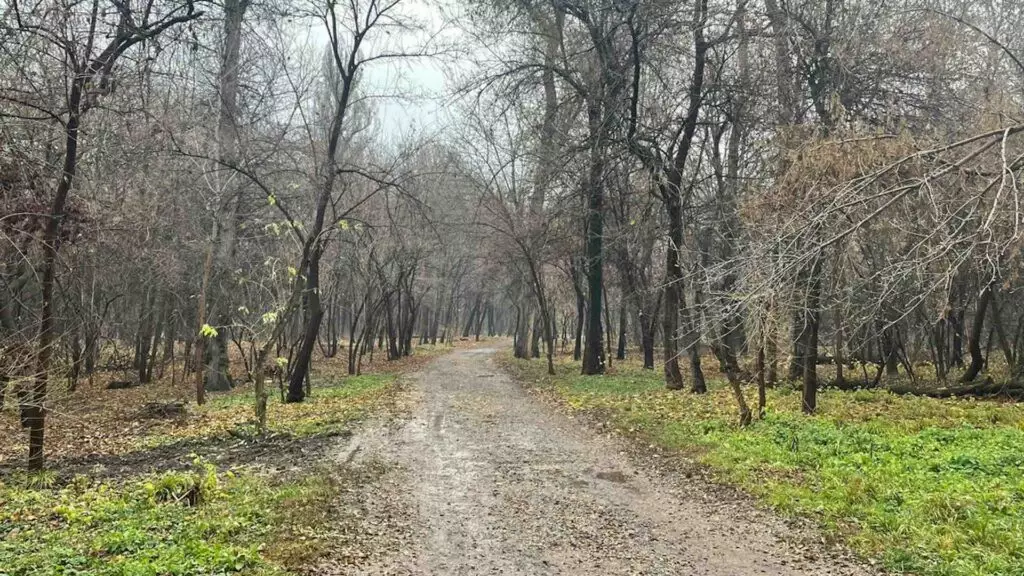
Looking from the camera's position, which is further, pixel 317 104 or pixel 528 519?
pixel 317 104

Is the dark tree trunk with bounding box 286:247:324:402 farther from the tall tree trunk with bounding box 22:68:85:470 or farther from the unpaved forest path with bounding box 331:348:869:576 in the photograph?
the tall tree trunk with bounding box 22:68:85:470

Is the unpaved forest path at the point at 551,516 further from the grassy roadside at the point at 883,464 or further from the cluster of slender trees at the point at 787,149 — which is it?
the cluster of slender trees at the point at 787,149

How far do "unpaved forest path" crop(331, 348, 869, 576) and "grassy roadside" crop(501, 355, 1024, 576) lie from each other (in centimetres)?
52

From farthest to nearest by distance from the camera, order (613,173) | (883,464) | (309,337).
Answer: (613,173), (309,337), (883,464)

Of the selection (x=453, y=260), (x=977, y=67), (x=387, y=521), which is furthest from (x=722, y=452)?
(x=453, y=260)

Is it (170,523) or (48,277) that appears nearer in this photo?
(170,523)

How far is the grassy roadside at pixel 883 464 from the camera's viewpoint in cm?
485

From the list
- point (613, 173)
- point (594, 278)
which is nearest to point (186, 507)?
point (613, 173)

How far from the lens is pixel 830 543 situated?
5.15 m

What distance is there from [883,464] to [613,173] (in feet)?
33.7

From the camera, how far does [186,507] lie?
5934 millimetres

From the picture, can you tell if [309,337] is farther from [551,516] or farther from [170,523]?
[551,516]

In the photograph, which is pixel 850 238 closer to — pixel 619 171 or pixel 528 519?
pixel 528 519

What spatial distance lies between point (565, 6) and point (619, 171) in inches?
160
